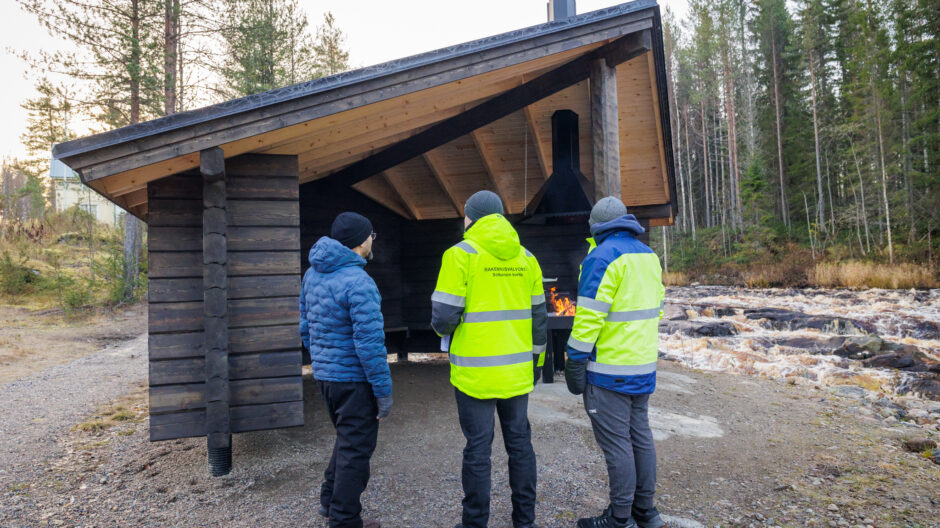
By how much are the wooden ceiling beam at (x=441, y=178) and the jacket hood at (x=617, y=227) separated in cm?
461

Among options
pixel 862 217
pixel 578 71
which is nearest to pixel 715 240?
pixel 862 217

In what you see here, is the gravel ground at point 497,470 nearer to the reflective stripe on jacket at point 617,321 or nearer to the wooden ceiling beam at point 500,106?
the reflective stripe on jacket at point 617,321

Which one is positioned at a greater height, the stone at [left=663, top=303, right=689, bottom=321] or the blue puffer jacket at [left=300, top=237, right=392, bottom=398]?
the blue puffer jacket at [left=300, top=237, right=392, bottom=398]

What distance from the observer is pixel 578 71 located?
207 inches

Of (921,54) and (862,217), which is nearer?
(921,54)

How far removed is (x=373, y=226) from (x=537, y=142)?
300 cm

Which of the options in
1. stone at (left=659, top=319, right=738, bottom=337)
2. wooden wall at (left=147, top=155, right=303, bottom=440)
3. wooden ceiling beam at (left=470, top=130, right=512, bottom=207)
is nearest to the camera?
wooden wall at (left=147, top=155, right=303, bottom=440)

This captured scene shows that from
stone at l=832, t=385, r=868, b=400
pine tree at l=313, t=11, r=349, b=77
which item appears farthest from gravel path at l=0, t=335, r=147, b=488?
pine tree at l=313, t=11, r=349, b=77

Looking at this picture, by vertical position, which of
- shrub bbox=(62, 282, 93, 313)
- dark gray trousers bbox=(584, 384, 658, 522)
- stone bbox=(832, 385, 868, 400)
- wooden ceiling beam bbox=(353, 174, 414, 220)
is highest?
wooden ceiling beam bbox=(353, 174, 414, 220)

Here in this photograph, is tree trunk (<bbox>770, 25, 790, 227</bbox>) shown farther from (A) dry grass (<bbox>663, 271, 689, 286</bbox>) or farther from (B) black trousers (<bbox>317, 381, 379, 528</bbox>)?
(B) black trousers (<bbox>317, 381, 379, 528</bbox>)

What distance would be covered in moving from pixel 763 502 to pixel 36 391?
9.31m

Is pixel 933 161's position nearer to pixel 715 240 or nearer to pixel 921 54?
pixel 921 54

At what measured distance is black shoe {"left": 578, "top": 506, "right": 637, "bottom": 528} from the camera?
9.10 ft

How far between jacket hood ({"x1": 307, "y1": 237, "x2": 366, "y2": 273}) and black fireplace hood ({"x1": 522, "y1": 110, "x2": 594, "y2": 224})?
413 cm
